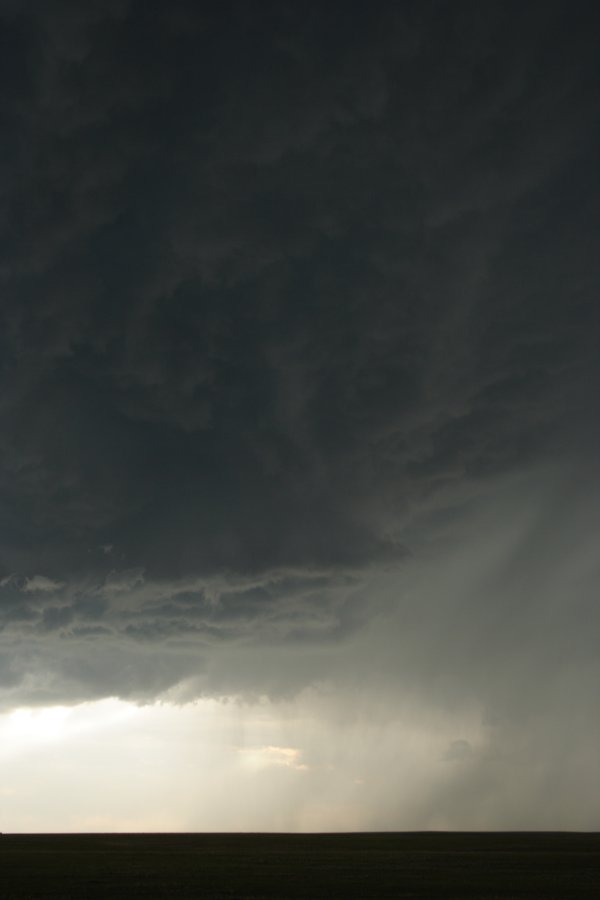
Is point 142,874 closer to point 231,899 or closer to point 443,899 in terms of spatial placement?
point 231,899

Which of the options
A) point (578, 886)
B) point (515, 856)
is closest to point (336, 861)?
point (515, 856)

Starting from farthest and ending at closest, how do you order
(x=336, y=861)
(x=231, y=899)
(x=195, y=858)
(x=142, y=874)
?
(x=195, y=858)
(x=336, y=861)
(x=142, y=874)
(x=231, y=899)

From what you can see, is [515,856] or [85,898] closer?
[85,898]

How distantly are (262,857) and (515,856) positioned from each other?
3148 cm

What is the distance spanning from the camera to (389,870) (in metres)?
69.0

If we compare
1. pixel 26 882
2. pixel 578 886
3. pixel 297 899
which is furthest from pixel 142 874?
pixel 578 886

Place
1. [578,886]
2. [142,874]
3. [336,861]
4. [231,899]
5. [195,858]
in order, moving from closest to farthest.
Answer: [231,899]
[578,886]
[142,874]
[336,861]
[195,858]

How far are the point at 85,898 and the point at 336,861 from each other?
41652 millimetres

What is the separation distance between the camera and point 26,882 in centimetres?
5806

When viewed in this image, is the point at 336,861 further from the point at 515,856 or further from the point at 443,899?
the point at 443,899

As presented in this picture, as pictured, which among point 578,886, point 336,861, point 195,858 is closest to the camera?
point 578,886

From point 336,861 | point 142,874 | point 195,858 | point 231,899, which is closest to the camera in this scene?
point 231,899

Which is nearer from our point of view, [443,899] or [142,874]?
[443,899]

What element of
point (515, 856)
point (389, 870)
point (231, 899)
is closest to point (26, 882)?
point (231, 899)
